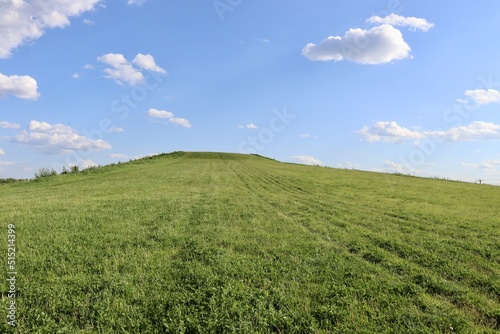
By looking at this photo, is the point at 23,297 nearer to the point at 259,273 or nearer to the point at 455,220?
the point at 259,273

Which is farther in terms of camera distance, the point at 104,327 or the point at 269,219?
the point at 269,219

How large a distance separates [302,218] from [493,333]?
34.0ft

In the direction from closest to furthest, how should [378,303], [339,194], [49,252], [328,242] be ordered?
1. [378,303]
2. [49,252]
3. [328,242]
4. [339,194]

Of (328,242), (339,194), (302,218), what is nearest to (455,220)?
(302,218)

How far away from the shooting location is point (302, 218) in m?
16.1

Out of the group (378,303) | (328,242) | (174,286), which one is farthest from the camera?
(328,242)

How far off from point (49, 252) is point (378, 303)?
9475 millimetres

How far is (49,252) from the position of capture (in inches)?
385

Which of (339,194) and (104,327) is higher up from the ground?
(339,194)

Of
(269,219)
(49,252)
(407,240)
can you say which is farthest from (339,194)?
(49,252)

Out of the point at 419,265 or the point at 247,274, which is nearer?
the point at 247,274

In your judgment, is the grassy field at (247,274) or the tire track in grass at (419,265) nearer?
the grassy field at (247,274)

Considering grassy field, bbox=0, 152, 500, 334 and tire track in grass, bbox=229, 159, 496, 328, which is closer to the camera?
grassy field, bbox=0, 152, 500, 334

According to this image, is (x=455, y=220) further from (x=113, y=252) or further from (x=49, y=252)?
(x=49, y=252)
